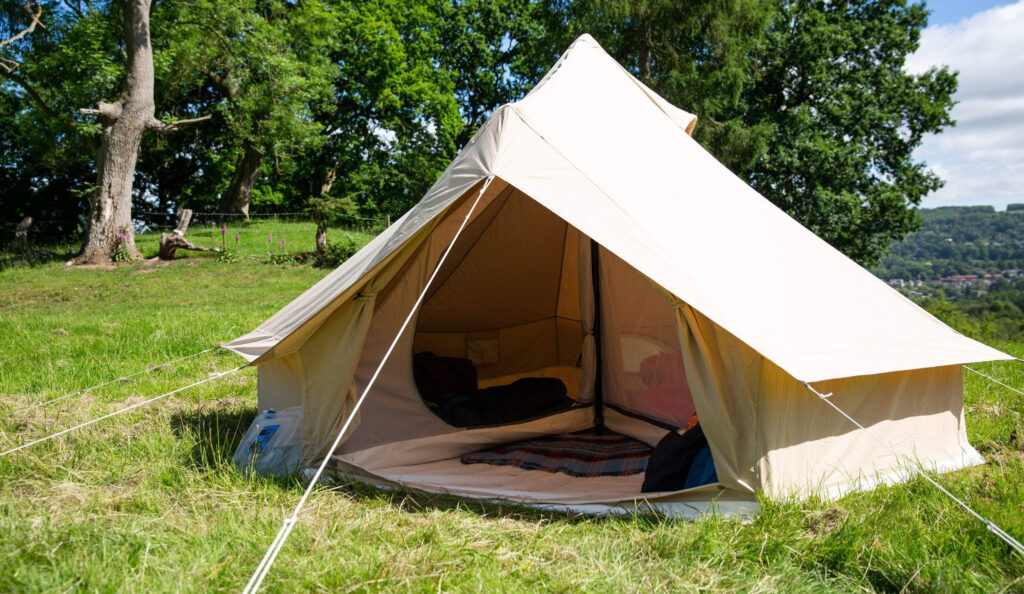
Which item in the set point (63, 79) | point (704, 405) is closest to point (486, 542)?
point (704, 405)

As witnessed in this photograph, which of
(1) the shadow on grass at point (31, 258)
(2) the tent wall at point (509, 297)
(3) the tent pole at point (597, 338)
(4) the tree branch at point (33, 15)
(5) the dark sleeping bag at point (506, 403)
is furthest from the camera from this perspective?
(4) the tree branch at point (33, 15)

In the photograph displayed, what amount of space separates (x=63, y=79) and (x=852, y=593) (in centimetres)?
1458

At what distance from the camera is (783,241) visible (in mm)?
3076

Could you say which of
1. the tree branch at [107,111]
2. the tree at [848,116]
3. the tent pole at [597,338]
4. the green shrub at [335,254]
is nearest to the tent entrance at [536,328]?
the tent pole at [597,338]

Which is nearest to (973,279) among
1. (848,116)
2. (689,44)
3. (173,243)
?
(848,116)

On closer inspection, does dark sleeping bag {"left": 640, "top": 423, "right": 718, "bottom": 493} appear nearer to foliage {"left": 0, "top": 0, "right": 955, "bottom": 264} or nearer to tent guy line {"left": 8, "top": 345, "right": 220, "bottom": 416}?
tent guy line {"left": 8, "top": 345, "right": 220, "bottom": 416}

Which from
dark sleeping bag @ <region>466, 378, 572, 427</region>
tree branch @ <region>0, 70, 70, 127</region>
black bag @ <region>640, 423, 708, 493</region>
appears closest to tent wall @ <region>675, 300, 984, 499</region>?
black bag @ <region>640, 423, 708, 493</region>

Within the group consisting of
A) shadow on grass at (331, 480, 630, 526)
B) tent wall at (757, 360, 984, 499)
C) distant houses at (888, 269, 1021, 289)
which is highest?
distant houses at (888, 269, 1021, 289)

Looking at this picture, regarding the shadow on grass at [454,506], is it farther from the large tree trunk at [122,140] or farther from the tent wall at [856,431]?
the large tree trunk at [122,140]

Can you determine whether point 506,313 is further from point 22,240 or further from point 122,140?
point 22,240

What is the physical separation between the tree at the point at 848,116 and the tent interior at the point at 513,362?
13.2m

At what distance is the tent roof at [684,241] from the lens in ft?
8.30

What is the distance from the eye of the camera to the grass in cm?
193

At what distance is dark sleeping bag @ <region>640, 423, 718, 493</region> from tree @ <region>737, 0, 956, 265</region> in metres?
14.8
